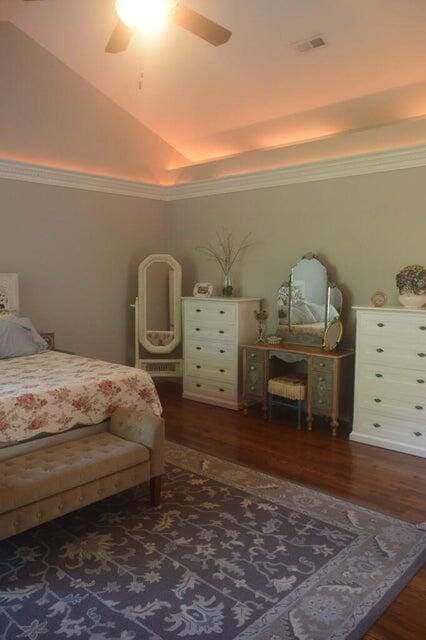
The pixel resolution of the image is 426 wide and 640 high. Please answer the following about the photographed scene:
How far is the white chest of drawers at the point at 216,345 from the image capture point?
516 cm

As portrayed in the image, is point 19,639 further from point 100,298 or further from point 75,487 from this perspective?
point 100,298

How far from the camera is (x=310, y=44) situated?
3961mm

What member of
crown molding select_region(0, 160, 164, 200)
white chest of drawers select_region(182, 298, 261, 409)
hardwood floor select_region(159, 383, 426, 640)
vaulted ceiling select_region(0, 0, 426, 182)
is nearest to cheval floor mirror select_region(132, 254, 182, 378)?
white chest of drawers select_region(182, 298, 261, 409)

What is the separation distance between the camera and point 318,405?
4484mm

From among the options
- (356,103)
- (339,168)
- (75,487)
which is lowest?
(75,487)

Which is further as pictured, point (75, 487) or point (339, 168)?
point (339, 168)

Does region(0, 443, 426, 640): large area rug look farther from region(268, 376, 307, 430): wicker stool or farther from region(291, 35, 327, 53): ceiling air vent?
region(291, 35, 327, 53): ceiling air vent

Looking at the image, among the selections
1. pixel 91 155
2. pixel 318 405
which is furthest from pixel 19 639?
pixel 91 155

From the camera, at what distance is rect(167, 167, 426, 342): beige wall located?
4.32 metres

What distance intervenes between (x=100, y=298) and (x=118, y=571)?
378 centimetres

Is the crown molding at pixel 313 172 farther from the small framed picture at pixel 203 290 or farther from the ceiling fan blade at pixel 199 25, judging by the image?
the ceiling fan blade at pixel 199 25

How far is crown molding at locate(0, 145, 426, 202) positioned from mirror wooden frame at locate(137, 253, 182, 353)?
91cm

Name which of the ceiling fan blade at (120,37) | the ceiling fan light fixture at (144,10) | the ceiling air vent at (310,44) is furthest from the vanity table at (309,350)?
the ceiling fan light fixture at (144,10)

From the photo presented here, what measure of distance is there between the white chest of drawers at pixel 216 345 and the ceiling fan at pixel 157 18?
8.98ft
